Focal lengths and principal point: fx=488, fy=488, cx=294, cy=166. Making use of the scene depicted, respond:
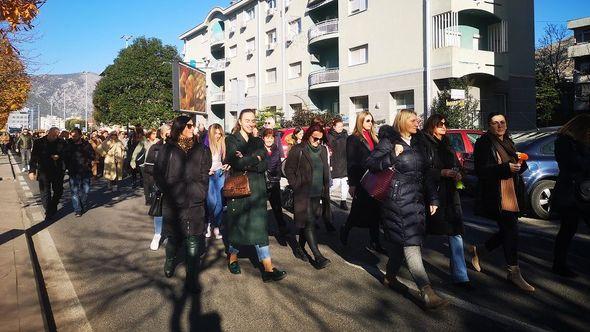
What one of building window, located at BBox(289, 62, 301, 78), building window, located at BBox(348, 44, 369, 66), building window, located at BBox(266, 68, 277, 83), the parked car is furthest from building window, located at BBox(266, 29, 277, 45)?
the parked car

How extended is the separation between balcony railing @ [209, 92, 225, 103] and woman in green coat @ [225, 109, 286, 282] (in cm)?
4110

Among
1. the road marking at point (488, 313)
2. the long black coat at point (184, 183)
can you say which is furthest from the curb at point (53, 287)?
the road marking at point (488, 313)

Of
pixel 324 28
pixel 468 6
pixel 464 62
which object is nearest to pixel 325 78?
pixel 324 28

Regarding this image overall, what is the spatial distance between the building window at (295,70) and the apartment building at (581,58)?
2056cm

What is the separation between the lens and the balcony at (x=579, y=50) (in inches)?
1540

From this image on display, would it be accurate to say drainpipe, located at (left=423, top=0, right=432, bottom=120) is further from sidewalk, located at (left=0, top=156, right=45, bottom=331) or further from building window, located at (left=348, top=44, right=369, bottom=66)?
sidewalk, located at (left=0, top=156, right=45, bottom=331)

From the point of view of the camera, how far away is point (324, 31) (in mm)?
30953

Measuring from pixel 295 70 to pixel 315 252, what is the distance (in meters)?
31.0

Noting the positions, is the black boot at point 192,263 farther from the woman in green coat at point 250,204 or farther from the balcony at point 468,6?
the balcony at point 468,6

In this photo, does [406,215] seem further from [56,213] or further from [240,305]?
[56,213]

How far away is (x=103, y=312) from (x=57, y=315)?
40 cm

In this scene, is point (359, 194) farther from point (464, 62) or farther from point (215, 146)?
point (464, 62)

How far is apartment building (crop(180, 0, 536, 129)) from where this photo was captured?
77.5 ft

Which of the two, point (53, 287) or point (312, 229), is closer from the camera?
point (53, 287)
